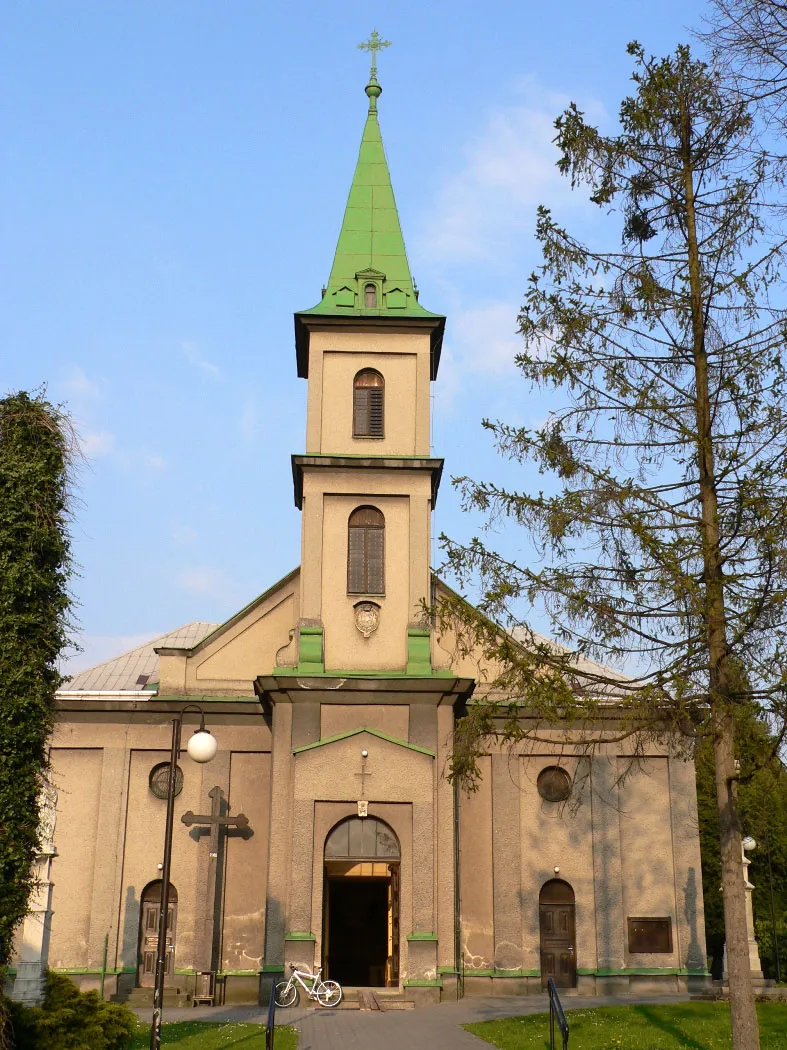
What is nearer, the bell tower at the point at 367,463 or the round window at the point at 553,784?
the bell tower at the point at 367,463

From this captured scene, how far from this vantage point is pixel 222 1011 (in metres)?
25.1

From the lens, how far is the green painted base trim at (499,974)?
28.4 meters

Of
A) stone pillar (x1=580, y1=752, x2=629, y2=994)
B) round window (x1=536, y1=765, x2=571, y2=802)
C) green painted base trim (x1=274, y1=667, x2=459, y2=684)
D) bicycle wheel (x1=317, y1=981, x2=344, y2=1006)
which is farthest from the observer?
round window (x1=536, y1=765, x2=571, y2=802)

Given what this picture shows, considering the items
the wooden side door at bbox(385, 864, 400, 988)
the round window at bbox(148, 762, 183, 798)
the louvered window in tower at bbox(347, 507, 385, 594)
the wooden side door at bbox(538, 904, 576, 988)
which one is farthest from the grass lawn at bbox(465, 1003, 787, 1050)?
the round window at bbox(148, 762, 183, 798)

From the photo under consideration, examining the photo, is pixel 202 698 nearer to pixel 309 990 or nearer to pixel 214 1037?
pixel 309 990

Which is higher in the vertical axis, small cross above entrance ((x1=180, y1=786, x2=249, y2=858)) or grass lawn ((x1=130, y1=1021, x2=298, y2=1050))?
small cross above entrance ((x1=180, y1=786, x2=249, y2=858))

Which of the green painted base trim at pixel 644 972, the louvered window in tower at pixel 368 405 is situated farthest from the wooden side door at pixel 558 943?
the louvered window in tower at pixel 368 405

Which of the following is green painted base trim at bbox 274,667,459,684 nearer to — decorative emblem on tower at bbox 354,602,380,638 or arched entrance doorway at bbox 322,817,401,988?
decorative emblem on tower at bbox 354,602,380,638

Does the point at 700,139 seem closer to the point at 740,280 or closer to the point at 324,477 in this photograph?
the point at 740,280

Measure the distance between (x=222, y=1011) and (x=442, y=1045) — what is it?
831 cm

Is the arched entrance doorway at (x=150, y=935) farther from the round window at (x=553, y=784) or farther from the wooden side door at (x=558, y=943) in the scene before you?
the round window at (x=553, y=784)

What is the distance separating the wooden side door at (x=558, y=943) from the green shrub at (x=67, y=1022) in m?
13.8

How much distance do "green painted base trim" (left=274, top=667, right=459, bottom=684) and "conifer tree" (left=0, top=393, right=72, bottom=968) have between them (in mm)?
12114

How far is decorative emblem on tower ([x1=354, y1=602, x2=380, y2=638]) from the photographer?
2822cm
